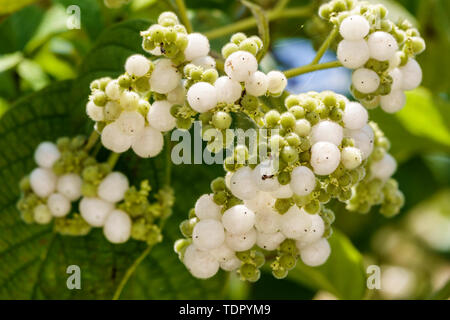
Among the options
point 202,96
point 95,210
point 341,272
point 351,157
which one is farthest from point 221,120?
point 341,272

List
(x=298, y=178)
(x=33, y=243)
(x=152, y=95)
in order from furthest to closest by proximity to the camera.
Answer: (x=33, y=243) → (x=152, y=95) → (x=298, y=178)

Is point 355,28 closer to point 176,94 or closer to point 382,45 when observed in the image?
point 382,45

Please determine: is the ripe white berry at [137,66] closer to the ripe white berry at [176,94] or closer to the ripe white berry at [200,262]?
the ripe white berry at [176,94]

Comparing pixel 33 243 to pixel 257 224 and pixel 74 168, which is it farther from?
pixel 257 224

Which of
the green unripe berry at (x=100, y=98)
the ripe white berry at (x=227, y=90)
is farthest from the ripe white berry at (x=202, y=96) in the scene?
the green unripe berry at (x=100, y=98)

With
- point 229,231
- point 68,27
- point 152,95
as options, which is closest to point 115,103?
point 152,95

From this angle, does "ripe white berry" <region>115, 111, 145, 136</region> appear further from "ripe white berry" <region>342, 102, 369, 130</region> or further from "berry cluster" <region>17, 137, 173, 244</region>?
"ripe white berry" <region>342, 102, 369, 130</region>
